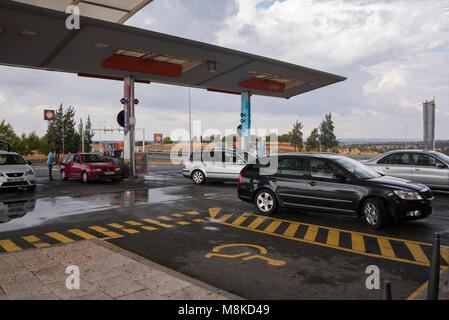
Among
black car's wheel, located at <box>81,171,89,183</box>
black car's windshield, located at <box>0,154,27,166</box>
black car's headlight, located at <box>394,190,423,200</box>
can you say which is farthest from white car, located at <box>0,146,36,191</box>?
black car's headlight, located at <box>394,190,423,200</box>

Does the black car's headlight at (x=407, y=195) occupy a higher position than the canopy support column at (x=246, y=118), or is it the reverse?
the canopy support column at (x=246, y=118)

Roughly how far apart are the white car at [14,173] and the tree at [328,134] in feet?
167

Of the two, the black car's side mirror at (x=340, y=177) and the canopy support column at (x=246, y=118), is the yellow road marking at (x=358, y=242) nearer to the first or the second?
the black car's side mirror at (x=340, y=177)

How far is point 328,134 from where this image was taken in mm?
58781

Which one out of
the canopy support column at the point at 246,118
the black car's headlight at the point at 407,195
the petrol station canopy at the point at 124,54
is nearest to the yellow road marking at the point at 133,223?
the black car's headlight at the point at 407,195

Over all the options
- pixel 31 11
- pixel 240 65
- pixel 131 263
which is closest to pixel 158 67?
pixel 240 65

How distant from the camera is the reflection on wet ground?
28.4 ft

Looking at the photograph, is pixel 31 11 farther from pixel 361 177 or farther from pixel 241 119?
pixel 241 119

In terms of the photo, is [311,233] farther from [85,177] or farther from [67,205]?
[85,177]

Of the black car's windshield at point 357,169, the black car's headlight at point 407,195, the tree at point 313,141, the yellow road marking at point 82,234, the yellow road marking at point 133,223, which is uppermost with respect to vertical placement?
the tree at point 313,141

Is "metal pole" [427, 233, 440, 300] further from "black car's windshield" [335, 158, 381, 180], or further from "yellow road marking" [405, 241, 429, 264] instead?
"black car's windshield" [335, 158, 381, 180]

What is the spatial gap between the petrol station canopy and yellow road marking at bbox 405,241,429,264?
11.1 meters

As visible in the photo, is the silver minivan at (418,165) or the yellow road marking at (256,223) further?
the silver minivan at (418,165)

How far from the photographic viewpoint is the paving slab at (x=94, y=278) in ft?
13.1
